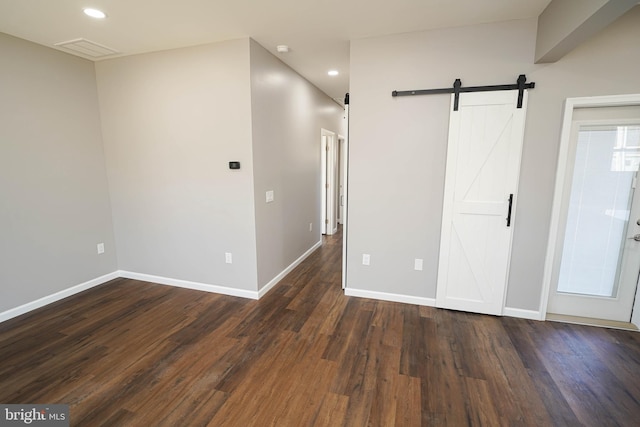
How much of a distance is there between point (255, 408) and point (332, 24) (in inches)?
123

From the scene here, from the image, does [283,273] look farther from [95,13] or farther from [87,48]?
[87,48]

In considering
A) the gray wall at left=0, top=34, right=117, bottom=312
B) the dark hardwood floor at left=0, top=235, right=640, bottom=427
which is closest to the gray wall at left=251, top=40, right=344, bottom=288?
the dark hardwood floor at left=0, top=235, right=640, bottom=427

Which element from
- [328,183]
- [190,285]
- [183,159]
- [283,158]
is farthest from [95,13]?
[328,183]

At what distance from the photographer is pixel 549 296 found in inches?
115

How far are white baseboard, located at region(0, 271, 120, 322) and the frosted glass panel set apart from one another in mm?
5308

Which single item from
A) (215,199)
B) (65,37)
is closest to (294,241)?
(215,199)

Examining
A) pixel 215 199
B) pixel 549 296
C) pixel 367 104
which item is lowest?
pixel 549 296

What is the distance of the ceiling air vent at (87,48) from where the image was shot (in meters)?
2.95

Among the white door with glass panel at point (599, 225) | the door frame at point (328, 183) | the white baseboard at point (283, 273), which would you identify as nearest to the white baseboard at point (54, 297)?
the white baseboard at point (283, 273)

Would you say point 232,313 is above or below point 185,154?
below

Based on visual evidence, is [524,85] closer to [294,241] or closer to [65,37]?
[294,241]

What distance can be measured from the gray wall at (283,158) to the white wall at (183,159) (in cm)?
15

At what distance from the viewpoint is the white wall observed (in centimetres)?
308

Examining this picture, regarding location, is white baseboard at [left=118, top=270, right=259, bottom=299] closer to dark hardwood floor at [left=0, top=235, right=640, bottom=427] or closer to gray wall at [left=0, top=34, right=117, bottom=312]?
dark hardwood floor at [left=0, top=235, right=640, bottom=427]
